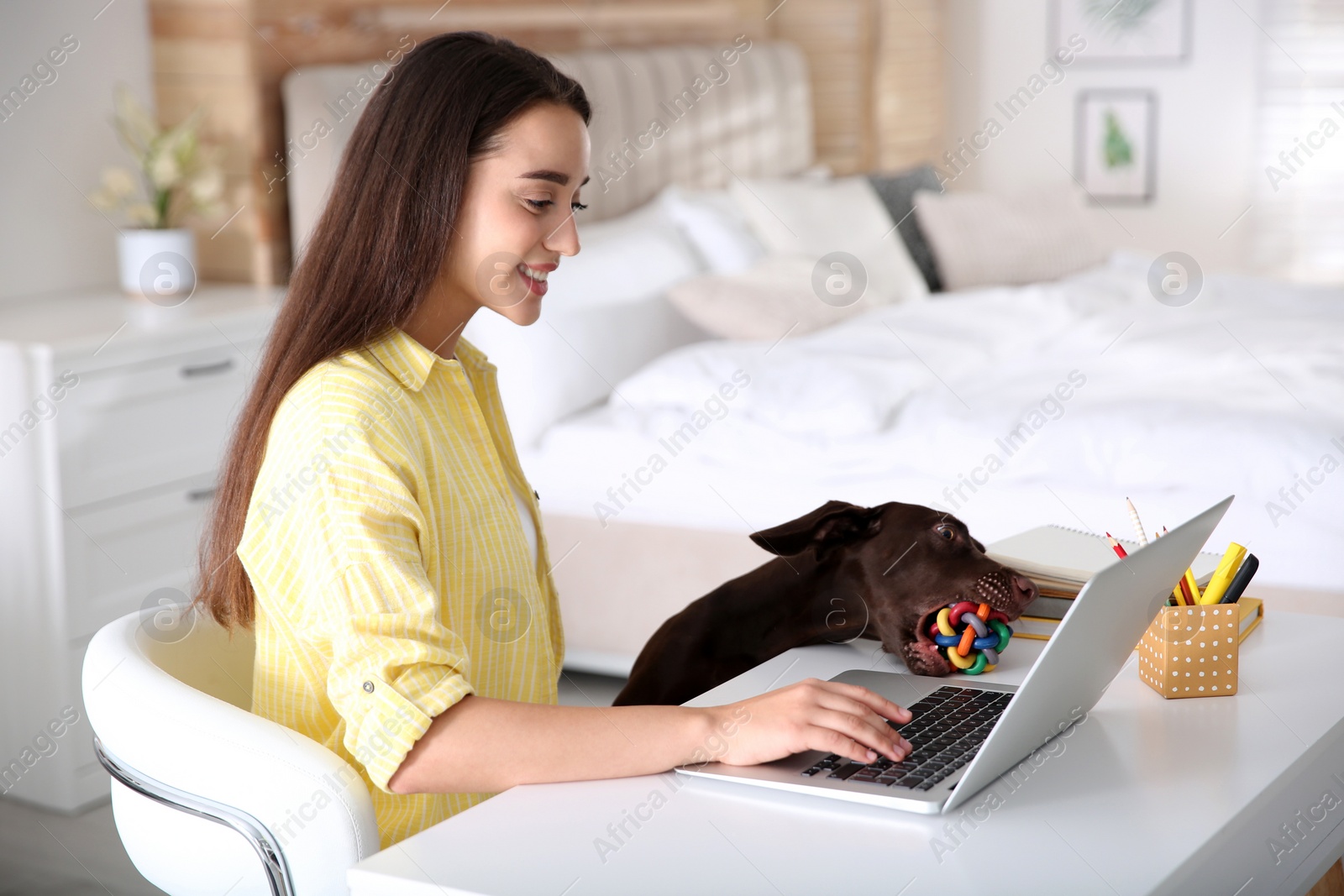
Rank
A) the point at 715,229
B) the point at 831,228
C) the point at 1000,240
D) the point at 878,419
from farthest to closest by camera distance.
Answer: the point at 1000,240 → the point at 831,228 → the point at 715,229 → the point at 878,419

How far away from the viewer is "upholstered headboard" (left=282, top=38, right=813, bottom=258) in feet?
10.1

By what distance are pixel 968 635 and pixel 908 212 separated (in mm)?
2995

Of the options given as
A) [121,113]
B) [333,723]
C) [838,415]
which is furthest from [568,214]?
[121,113]

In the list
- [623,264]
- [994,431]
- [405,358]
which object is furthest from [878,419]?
[405,358]

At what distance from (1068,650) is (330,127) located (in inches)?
98.0

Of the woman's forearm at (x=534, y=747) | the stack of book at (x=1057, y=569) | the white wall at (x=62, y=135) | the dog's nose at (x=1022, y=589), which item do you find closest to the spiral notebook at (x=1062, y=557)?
the stack of book at (x=1057, y=569)

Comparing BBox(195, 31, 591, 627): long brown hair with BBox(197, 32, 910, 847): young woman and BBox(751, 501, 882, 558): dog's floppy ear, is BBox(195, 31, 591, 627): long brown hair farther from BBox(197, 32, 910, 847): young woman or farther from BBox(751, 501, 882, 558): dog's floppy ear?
BBox(751, 501, 882, 558): dog's floppy ear

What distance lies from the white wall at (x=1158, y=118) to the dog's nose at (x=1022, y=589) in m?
4.19

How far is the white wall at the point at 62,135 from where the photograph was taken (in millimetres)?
2828

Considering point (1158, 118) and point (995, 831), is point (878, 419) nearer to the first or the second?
point (995, 831)

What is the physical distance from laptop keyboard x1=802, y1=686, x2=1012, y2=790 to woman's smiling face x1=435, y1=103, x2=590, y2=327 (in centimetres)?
51

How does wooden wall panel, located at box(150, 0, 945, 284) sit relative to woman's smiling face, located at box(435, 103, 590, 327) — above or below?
above

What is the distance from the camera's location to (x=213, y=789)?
106 centimetres

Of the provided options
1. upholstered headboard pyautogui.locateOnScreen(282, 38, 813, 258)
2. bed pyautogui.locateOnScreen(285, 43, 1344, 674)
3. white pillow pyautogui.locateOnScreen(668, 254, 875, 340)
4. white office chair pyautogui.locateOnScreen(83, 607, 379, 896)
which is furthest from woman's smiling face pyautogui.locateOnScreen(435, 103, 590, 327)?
upholstered headboard pyautogui.locateOnScreen(282, 38, 813, 258)
